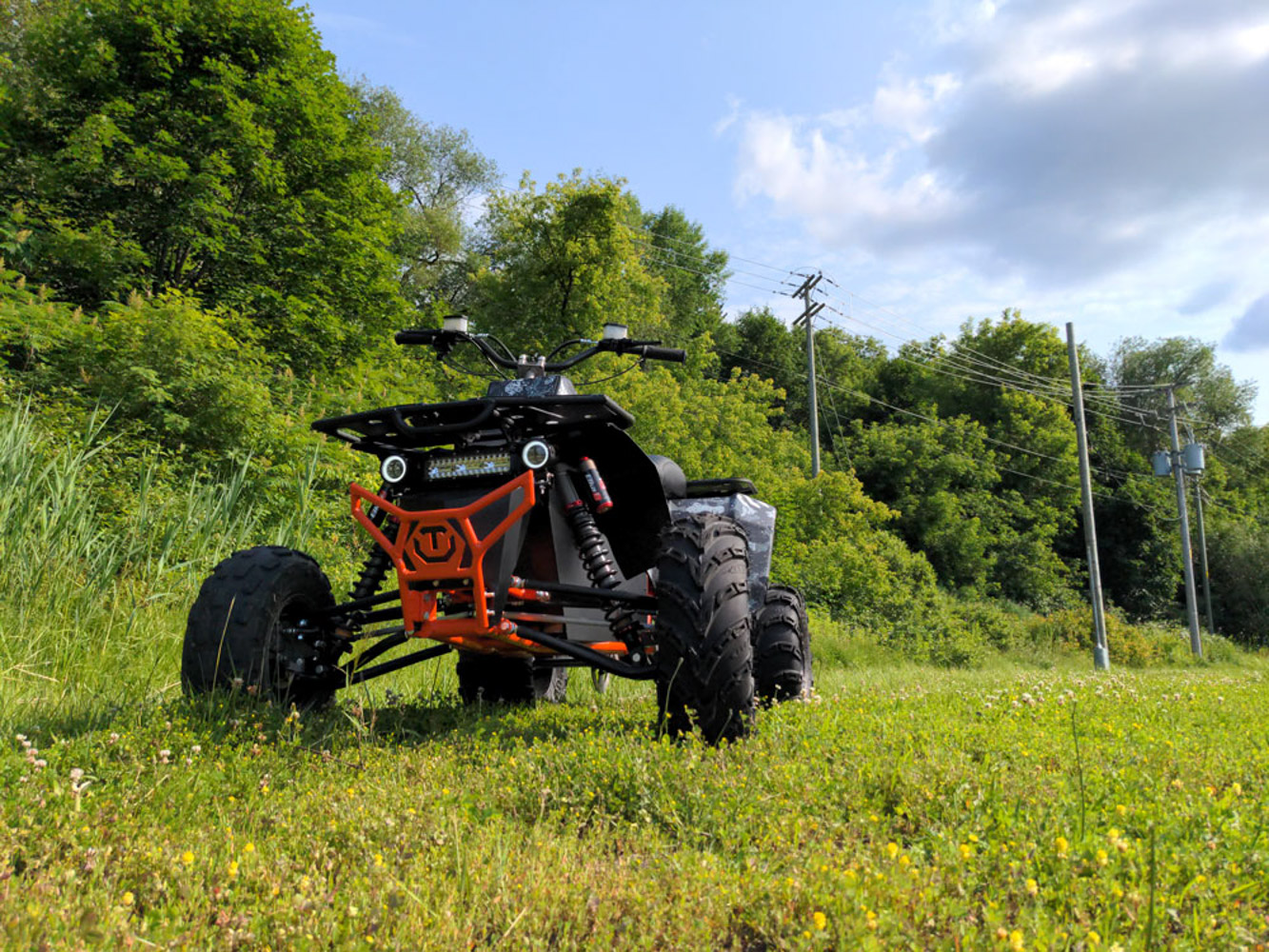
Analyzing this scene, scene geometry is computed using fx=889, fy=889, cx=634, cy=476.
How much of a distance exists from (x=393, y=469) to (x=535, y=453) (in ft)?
2.17

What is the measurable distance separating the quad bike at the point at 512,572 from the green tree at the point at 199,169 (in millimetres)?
11713

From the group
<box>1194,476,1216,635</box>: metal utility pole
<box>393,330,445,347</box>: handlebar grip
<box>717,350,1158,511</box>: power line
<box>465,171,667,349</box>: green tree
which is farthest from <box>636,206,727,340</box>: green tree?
<box>393,330,445,347</box>: handlebar grip

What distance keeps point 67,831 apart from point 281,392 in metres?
10.2

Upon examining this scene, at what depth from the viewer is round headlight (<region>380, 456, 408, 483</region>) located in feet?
12.4

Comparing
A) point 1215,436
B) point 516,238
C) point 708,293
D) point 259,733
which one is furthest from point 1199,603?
point 259,733

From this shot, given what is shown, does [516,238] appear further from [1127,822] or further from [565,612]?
[1127,822]

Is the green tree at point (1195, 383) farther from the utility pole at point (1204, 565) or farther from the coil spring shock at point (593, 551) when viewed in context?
the coil spring shock at point (593, 551)

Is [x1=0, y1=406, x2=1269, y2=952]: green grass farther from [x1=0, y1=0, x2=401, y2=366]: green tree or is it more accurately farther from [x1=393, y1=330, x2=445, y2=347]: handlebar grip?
[x1=0, y1=0, x2=401, y2=366]: green tree

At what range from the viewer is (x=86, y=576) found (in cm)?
509

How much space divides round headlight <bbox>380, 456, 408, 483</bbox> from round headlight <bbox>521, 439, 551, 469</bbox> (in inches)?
23.0

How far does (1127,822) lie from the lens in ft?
8.04

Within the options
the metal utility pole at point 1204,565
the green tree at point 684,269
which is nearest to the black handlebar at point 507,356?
the green tree at point 684,269

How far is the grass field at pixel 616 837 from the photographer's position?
1837mm

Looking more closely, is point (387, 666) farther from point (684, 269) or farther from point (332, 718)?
point (684, 269)
